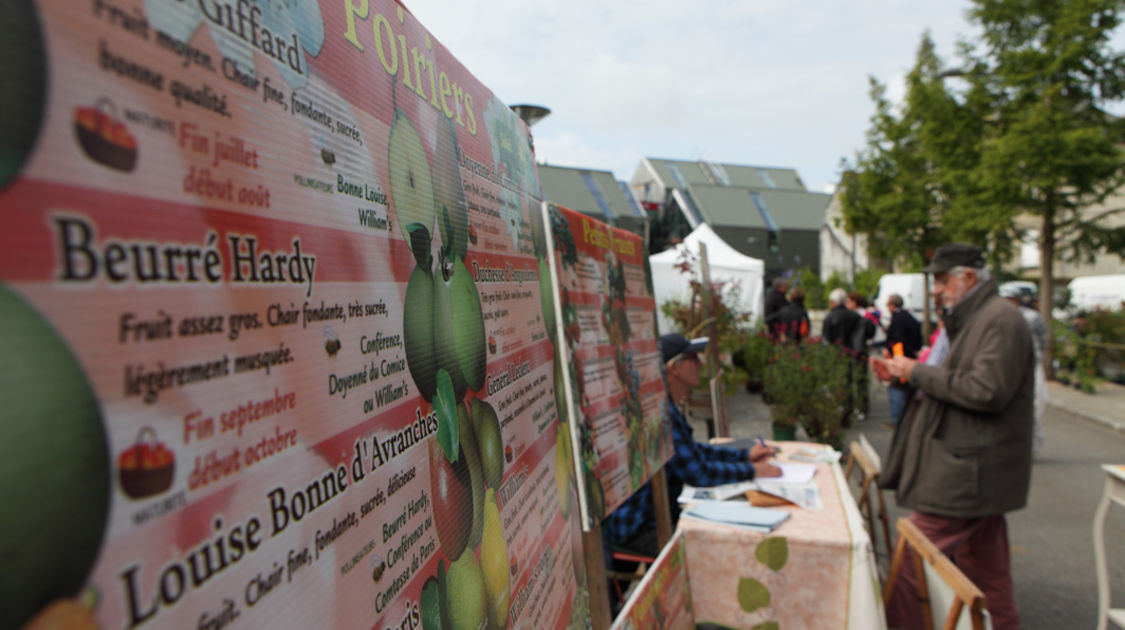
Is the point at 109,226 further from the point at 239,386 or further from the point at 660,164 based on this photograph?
the point at 660,164

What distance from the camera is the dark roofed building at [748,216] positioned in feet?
114

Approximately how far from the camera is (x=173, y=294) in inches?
23.6

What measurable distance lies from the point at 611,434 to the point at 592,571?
1.46 ft

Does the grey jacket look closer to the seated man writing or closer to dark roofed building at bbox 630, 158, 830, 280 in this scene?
the seated man writing

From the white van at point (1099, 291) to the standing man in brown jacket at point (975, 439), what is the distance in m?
17.5

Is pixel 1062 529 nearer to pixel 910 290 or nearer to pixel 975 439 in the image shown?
pixel 975 439

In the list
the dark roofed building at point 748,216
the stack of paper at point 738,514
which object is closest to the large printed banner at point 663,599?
the stack of paper at point 738,514

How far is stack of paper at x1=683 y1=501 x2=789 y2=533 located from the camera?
276cm

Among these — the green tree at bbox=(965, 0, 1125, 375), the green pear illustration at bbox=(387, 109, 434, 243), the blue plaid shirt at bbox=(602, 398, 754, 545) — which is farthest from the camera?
the green tree at bbox=(965, 0, 1125, 375)

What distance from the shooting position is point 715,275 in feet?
44.4

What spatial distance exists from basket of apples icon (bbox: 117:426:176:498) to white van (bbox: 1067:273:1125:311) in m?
21.1

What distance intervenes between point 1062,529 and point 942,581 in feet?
12.3

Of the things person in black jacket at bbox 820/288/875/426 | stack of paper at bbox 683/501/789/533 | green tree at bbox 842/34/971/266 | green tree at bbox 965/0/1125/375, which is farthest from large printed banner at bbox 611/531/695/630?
green tree at bbox 842/34/971/266

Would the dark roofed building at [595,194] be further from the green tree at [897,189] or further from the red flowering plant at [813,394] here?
the red flowering plant at [813,394]
